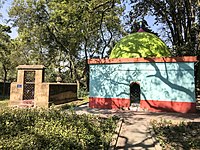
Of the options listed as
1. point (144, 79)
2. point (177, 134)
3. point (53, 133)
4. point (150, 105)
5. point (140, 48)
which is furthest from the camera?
point (140, 48)

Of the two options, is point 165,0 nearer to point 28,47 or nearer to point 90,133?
point 90,133

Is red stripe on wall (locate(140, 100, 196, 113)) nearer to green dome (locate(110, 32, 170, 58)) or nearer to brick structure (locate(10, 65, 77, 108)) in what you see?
green dome (locate(110, 32, 170, 58))

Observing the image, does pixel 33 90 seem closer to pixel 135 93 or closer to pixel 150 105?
pixel 135 93

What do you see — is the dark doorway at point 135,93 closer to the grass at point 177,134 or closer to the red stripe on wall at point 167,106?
the red stripe on wall at point 167,106

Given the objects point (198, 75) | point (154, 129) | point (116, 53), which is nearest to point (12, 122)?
point (154, 129)

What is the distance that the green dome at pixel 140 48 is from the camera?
43.1 ft

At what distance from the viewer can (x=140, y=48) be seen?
13297 mm

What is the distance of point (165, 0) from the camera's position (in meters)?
16.4

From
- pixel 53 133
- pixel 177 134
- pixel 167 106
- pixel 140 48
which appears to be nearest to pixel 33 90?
pixel 140 48

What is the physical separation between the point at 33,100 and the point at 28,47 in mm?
17343

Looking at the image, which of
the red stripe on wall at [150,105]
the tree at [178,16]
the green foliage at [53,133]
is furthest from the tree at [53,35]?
the green foliage at [53,133]

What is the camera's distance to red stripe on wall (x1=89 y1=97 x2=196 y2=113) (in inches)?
439

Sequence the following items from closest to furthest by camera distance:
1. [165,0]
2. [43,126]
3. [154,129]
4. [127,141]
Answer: [127,141] → [43,126] → [154,129] → [165,0]

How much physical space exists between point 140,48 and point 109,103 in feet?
14.6
